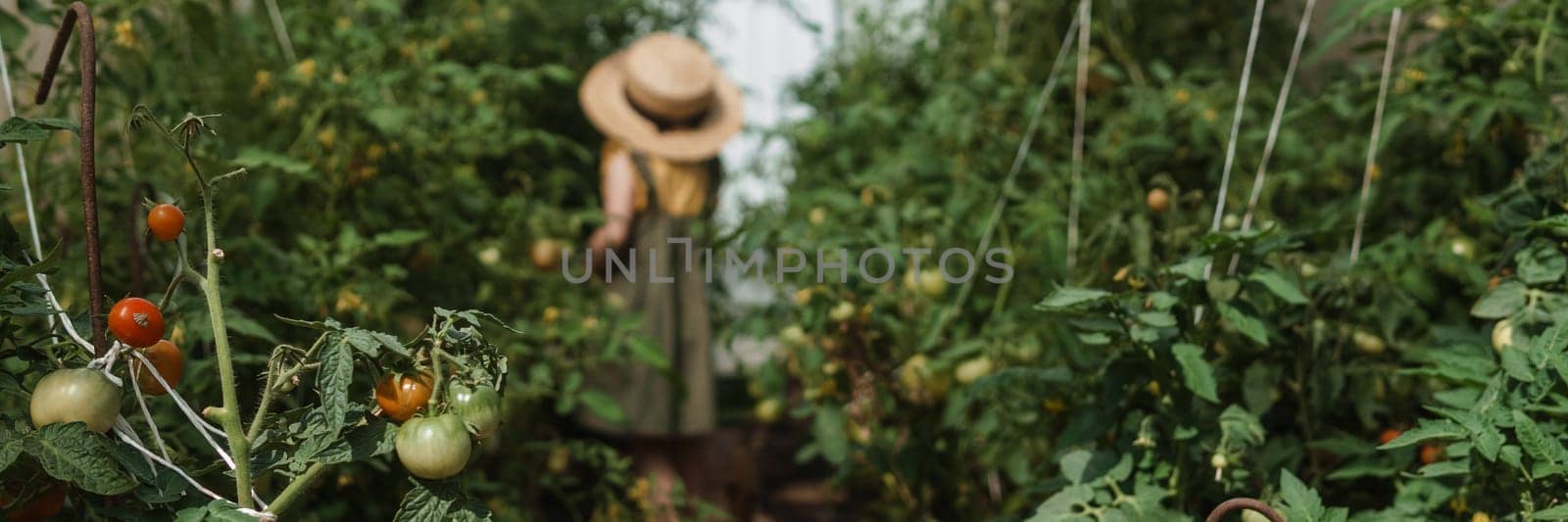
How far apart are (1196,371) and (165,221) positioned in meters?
0.76

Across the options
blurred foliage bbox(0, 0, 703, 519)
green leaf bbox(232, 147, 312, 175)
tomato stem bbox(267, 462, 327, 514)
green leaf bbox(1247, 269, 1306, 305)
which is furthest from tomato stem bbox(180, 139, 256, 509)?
green leaf bbox(1247, 269, 1306, 305)

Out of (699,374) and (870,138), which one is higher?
(870,138)

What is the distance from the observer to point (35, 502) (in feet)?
2.29

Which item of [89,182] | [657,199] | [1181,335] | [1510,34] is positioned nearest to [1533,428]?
[1181,335]

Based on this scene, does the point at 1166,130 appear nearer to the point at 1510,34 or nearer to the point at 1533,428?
the point at 1510,34

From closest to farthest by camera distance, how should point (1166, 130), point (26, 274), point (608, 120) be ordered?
point (26, 274) < point (1166, 130) < point (608, 120)

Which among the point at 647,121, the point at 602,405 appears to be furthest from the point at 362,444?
the point at 647,121

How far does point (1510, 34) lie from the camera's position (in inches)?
52.3

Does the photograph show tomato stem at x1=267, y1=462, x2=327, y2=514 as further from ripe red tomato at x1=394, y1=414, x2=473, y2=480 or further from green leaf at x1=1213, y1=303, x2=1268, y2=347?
green leaf at x1=1213, y1=303, x2=1268, y2=347

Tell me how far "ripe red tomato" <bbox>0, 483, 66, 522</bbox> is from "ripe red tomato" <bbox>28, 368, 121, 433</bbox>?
3.3 inches

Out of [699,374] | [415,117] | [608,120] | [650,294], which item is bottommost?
[699,374]

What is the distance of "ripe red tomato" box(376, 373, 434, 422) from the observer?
25.8 inches

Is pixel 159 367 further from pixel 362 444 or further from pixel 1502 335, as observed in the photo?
pixel 1502 335

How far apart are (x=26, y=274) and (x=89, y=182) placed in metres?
0.06
